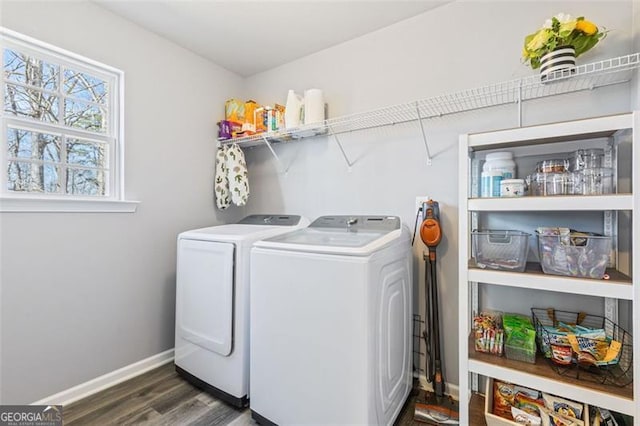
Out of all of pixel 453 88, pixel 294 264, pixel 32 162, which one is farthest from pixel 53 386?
pixel 453 88

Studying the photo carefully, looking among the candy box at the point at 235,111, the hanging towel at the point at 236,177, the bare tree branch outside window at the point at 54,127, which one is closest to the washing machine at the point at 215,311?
the hanging towel at the point at 236,177

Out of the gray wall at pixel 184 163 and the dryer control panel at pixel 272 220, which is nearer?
the gray wall at pixel 184 163

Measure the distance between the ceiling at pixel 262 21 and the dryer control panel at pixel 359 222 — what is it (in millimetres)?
1322

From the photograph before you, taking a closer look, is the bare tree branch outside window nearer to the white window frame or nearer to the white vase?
the white window frame

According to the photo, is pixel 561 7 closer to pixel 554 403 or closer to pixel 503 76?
pixel 503 76

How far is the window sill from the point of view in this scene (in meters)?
1.56

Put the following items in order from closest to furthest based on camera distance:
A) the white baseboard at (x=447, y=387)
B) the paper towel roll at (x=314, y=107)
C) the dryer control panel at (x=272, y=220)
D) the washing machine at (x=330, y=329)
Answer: the washing machine at (x=330, y=329)
the white baseboard at (x=447, y=387)
the paper towel roll at (x=314, y=107)
the dryer control panel at (x=272, y=220)

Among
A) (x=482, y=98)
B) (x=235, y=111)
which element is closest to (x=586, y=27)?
(x=482, y=98)

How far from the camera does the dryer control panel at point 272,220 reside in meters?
2.28

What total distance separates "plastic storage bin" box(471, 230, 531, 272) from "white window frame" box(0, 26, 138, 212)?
84.6 inches

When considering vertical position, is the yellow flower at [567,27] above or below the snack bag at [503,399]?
above

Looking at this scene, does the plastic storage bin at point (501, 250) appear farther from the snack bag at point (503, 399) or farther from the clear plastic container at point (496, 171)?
the snack bag at point (503, 399)

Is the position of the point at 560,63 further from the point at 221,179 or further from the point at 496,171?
the point at 221,179

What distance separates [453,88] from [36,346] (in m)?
2.83
